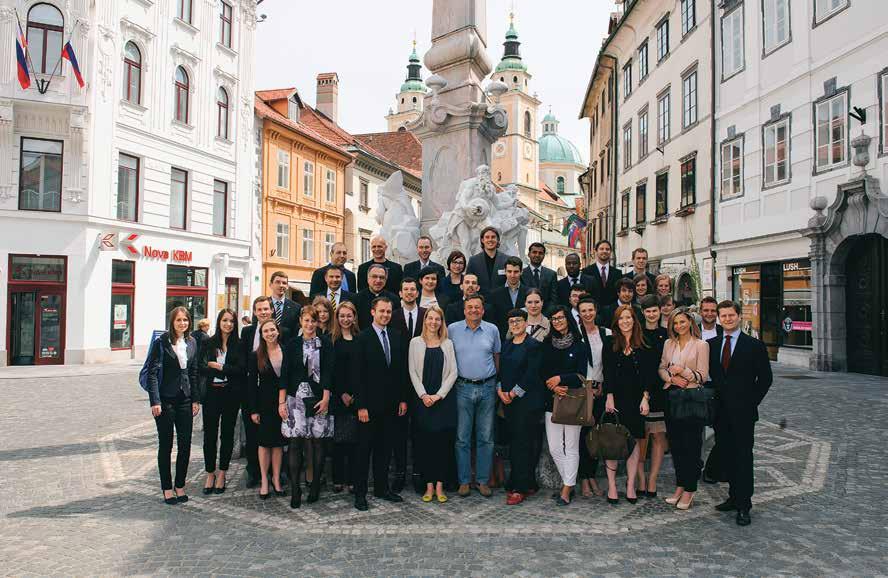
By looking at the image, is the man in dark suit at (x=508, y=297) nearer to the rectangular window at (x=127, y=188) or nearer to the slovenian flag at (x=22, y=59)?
the rectangular window at (x=127, y=188)

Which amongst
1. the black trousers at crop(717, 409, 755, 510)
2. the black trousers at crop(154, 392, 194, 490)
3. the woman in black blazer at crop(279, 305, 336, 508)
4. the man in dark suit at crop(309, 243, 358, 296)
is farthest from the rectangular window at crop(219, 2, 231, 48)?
the black trousers at crop(717, 409, 755, 510)

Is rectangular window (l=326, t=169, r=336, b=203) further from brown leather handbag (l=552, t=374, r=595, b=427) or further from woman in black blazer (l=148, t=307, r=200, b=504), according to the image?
brown leather handbag (l=552, t=374, r=595, b=427)

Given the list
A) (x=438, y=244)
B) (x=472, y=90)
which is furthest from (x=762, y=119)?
(x=438, y=244)

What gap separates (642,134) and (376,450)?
82.0ft

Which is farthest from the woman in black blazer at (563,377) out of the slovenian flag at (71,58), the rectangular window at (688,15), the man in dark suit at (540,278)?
the rectangular window at (688,15)

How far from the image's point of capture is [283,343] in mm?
5742

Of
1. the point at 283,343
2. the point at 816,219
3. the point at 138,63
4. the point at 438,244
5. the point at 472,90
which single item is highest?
the point at 138,63

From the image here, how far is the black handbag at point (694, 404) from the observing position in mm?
5211

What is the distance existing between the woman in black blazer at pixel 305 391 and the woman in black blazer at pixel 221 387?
570 mm

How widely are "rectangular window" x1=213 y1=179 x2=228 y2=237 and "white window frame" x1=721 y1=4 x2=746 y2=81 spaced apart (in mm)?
18356

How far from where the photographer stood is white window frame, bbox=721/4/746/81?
62.9 ft

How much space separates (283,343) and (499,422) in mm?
2173

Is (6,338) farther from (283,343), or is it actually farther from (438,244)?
(283,343)

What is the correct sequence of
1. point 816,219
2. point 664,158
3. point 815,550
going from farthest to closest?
point 664,158 → point 816,219 → point 815,550
